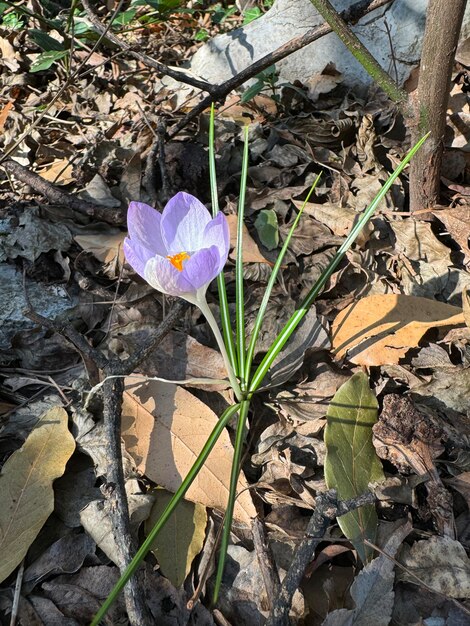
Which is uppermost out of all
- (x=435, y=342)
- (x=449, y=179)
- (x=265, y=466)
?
(x=449, y=179)

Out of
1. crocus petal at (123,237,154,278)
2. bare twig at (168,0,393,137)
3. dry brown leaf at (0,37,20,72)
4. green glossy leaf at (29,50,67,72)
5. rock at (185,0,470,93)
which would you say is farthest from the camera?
dry brown leaf at (0,37,20,72)

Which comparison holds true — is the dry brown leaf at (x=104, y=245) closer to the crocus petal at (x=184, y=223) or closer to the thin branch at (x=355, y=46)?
the crocus petal at (x=184, y=223)

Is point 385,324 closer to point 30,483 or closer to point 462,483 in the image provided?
point 462,483

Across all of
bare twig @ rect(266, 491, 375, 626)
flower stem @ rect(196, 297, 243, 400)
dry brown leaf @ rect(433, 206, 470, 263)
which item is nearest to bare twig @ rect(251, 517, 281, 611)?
bare twig @ rect(266, 491, 375, 626)

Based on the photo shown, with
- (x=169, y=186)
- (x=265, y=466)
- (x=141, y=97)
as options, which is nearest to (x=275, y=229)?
(x=169, y=186)

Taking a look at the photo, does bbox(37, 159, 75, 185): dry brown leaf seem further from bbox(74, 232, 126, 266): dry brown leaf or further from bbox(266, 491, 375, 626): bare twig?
bbox(266, 491, 375, 626): bare twig

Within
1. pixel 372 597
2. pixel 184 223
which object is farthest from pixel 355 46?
pixel 372 597

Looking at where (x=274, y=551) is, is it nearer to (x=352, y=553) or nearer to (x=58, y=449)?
(x=352, y=553)
